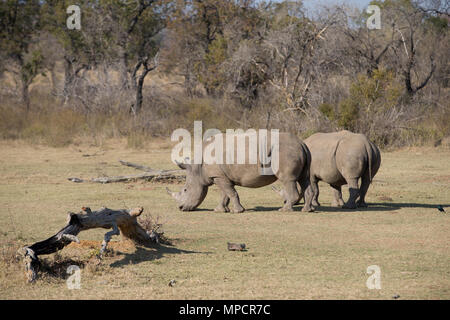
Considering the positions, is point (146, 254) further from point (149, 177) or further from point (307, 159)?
point (149, 177)

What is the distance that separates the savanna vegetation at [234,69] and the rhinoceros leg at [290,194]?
969 cm

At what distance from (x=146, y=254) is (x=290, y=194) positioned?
4.07 m

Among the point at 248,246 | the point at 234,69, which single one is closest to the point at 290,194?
the point at 248,246

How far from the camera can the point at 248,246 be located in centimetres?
906

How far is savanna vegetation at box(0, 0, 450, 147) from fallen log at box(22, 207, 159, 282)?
13471mm

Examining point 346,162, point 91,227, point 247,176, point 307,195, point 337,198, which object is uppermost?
point 346,162

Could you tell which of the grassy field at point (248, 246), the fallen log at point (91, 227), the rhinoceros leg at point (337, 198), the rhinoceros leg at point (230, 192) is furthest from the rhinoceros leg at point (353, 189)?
the fallen log at point (91, 227)

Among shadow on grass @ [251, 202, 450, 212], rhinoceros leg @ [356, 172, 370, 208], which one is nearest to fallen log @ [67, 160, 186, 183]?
shadow on grass @ [251, 202, 450, 212]

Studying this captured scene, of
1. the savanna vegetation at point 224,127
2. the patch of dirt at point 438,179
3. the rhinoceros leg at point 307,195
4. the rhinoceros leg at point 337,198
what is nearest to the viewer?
the savanna vegetation at point 224,127

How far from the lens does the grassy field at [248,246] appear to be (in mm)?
6859

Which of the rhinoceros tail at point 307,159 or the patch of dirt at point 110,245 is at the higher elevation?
the rhinoceros tail at point 307,159

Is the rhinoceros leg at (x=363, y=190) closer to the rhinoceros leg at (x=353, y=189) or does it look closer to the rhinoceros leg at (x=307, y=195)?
the rhinoceros leg at (x=353, y=189)

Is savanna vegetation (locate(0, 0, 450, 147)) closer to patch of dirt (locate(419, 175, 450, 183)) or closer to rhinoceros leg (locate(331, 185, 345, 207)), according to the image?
patch of dirt (locate(419, 175, 450, 183))

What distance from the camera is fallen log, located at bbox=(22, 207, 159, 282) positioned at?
708 centimetres
